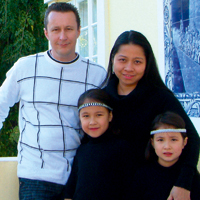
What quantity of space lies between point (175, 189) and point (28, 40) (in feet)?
22.1

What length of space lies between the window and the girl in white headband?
2957 mm

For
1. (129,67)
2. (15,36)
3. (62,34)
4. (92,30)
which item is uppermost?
(15,36)

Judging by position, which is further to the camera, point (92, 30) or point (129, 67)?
point (92, 30)

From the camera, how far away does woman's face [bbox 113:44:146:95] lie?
1932mm

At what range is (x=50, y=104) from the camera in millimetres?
2080

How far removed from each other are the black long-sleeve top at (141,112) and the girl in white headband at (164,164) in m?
0.05

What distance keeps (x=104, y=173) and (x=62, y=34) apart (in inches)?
35.2

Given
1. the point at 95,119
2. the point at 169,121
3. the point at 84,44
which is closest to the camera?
the point at 169,121

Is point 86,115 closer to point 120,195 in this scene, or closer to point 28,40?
point 120,195

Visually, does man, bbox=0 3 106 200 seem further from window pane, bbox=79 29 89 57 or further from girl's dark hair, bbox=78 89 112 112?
window pane, bbox=79 29 89 57

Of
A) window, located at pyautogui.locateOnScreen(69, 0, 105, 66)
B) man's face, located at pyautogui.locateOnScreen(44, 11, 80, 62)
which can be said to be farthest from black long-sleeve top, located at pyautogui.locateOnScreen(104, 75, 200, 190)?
window, located at pyautogui.locateOnScreen(69, 0, 105, 66)

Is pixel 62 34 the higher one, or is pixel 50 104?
pixel 62 34

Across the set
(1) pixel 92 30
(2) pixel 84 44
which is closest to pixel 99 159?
(1) pixel 92 30

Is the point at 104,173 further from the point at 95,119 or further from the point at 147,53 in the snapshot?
the point at 147,53
